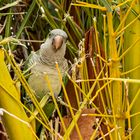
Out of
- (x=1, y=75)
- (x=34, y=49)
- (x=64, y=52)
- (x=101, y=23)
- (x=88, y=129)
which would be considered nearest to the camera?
(x=1, y=75)

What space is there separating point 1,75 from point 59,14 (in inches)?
15.6

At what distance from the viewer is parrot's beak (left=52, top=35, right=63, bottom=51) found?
3.70ft

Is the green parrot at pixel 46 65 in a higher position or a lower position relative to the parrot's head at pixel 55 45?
lower

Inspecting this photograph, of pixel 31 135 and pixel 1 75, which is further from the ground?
pixel 1 75

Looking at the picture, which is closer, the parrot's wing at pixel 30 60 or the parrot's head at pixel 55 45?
the parrot's head at pixel 55 45

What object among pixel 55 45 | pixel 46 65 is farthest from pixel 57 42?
pixel 46 65

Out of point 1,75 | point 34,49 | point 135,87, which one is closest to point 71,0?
point 34,49

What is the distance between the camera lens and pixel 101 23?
1.14m

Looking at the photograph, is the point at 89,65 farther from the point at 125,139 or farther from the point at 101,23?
the point at 125,139

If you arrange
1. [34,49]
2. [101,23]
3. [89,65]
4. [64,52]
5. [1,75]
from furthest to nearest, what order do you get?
1. [34,49]
2. [64,52]
3. [101,23]
4. [89,65]
5. [1,75]

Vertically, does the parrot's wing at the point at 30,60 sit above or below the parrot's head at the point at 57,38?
below

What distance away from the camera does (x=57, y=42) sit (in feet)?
3.91

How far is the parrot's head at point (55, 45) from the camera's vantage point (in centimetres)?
111

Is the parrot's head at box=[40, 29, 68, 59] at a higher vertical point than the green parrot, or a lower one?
higher
